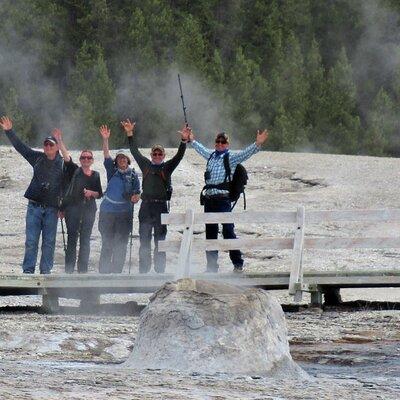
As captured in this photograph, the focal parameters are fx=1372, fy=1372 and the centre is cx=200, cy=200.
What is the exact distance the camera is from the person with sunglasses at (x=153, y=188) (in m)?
13.9

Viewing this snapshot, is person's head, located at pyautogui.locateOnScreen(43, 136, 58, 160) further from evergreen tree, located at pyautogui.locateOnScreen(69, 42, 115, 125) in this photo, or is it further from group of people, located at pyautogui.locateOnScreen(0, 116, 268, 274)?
evergreen tree, located at pyautogui.locateOnScreen(69, 42, 115, 125)

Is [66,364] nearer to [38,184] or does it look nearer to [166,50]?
[38,184]

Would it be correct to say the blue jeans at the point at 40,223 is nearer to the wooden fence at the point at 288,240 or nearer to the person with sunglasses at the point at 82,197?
the person with sunglasses at the point at 82,197

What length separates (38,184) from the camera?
45.1ft

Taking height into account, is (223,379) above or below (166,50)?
below

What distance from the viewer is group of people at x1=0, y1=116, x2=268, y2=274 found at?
45.1 ft

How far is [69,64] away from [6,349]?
3775 centimetres

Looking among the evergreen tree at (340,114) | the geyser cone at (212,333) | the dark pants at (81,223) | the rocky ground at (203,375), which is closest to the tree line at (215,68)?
the evergreen tree at (340,114)

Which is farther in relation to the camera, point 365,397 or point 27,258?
point 27,258

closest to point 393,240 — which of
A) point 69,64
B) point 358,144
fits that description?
point 358,144

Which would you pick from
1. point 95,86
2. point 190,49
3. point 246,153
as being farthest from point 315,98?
point 246,153

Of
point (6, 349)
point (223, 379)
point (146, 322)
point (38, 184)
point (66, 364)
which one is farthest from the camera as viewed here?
point (38, 184)

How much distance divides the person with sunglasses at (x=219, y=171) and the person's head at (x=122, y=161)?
0.68 meters

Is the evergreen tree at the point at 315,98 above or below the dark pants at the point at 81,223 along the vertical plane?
above
